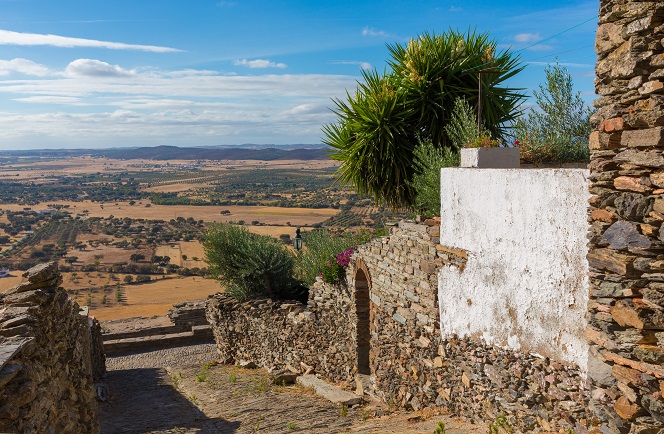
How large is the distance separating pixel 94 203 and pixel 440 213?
8965 centimetres

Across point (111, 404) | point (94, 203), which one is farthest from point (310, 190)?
point (111, 404)

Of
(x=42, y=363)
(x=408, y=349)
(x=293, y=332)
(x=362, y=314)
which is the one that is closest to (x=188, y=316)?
(x=293, y=332)

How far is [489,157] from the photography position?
8172 millimetres

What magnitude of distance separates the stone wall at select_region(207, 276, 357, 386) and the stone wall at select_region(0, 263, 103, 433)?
467 cm

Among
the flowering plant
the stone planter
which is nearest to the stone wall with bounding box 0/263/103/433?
the flowering plant

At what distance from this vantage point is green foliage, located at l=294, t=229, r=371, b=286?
1256 cm

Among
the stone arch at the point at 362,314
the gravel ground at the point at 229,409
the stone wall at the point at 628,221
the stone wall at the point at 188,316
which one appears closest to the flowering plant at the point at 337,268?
the stone arch at the point at 362,314

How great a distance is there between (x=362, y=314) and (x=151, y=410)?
4.37 metres

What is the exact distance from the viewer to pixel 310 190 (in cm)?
9019

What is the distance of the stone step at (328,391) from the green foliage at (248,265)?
3433 mm

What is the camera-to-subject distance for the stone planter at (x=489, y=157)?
8125 millimetres

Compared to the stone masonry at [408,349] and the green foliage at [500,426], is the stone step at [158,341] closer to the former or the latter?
the stone masonry at [408,349]

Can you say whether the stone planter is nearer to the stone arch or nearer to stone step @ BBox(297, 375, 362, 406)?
the stone arch

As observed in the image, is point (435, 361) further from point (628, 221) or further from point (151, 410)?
point (151, 410)
